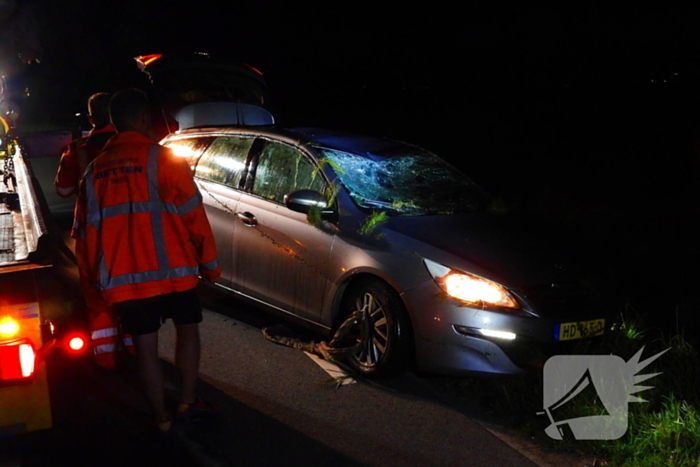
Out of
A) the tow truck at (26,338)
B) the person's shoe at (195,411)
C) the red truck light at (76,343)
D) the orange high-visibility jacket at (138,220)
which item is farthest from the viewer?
the person's shoe at (195,411)

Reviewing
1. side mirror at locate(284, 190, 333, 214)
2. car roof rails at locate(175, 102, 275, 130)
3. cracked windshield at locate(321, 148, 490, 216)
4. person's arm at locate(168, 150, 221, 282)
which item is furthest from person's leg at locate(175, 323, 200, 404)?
car roof rails at locate(175, 102, 275, 130)

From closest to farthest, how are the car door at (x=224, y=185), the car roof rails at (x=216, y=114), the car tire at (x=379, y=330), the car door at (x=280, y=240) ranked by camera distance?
the car tire at (x=379, y=330) < the car door at (x=280, y=240) < the car door at (x=224, y=185) < the car roof rails at (x=216, y=114)

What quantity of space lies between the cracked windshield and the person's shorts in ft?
5.20

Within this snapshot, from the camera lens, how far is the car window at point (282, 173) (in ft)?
17.8

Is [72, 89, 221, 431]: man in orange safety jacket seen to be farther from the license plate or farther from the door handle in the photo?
the license plate

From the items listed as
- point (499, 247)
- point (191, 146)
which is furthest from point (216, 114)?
point (499, 247)

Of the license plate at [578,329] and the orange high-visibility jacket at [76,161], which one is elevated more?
Answer: the orange high-visibility jacket at [76,161]

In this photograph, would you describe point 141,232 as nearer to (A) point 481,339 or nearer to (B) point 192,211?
(B) point 192,211

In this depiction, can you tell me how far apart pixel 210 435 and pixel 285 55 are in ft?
118

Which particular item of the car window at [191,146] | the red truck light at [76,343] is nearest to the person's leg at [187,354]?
the red truck light at [76,343]

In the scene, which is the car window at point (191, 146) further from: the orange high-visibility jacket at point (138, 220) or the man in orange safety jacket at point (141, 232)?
the orange high-visibility jacket at point (138, 220)

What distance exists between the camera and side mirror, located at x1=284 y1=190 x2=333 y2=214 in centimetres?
505

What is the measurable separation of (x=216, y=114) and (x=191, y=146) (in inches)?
243

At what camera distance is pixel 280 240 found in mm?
5352
